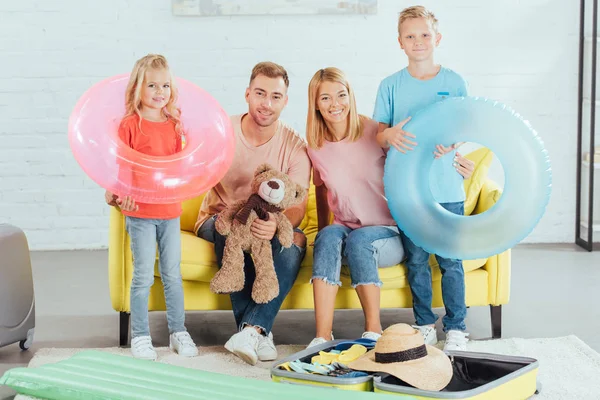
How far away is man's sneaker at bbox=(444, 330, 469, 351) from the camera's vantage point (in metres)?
2.89

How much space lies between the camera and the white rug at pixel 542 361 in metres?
Result: 2.56

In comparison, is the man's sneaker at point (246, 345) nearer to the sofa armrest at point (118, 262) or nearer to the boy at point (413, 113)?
the sofa armrest at point (118, 262)

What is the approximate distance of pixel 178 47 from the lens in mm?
4613

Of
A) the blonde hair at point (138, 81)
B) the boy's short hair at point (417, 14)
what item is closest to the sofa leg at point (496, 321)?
the boy's short hair at point (417, 14)

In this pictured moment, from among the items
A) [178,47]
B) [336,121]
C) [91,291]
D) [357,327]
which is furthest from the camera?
[178,47]

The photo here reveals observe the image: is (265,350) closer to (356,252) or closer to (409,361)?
(356,252)

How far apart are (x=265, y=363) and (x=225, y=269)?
1.08ft

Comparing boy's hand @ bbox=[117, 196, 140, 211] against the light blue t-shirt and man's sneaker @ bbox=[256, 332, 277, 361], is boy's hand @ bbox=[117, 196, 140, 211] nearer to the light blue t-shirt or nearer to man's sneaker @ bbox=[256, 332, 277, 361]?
man's sneaker @ bbox=[256, 332, 277, 361]

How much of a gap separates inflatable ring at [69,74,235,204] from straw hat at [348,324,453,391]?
32.1 inches

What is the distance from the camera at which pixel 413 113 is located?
9.69ft

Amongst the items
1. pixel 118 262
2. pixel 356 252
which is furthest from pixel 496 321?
pixel 118 262

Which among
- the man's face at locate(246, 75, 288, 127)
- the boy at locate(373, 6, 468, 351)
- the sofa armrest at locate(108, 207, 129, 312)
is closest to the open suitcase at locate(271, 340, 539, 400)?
the boy at locate(373, 6, 468, 351)

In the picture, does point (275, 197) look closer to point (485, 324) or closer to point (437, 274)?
point (437, 274)

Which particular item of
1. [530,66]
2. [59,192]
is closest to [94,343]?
[59,192]
